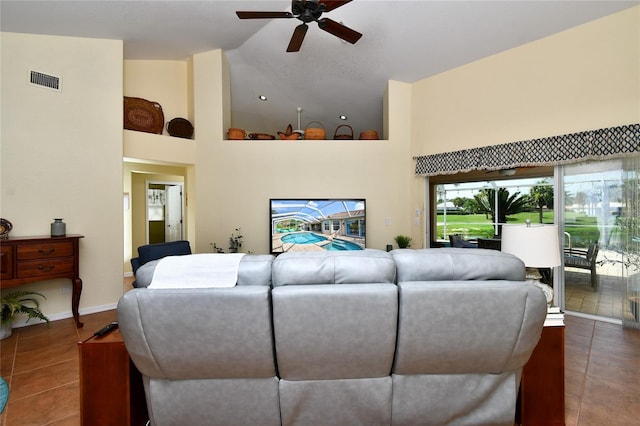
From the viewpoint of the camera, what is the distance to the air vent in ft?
11.6

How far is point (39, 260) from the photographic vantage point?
3.18 meters

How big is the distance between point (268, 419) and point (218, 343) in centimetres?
49

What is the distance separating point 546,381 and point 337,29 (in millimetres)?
3284

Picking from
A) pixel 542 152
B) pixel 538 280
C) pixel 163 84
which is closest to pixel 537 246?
pixel 538 280

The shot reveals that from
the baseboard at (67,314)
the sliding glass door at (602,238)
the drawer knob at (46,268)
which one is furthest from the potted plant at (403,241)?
the drawer knob at (46,268)

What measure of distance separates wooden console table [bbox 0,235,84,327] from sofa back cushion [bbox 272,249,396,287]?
311 centimetres

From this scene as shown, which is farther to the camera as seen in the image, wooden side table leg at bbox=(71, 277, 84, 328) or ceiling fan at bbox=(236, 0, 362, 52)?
wooden side table leg at bbox=(71, 277, 84, 328)

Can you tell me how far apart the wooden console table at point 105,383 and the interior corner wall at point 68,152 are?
9.24 feet

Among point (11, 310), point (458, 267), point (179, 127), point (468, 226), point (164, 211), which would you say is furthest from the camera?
point (164, 211)

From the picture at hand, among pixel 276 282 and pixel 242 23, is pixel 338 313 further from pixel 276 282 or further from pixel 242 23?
pixel 242 23

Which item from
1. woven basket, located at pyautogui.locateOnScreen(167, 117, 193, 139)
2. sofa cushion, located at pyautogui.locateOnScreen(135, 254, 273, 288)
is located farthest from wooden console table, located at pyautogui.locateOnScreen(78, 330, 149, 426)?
woven basket, located at pyautogui.locateOnScreen(167, 117, 193, 139)

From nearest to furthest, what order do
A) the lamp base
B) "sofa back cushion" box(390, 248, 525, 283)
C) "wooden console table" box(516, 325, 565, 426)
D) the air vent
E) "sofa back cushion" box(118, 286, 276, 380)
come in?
"sofa back cushion" box(118, 286, 276, 380)
"sofa back cushion" box(390, 248, 525, 283)
"wooden console table" box(516, 325, 565, 426)
the lamp base
the air vent

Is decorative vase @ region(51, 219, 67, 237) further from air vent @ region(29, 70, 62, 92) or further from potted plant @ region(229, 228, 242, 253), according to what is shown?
potted plant @ region(229, 228, 242, 253)

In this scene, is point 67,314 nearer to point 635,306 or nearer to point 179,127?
point 179,127
